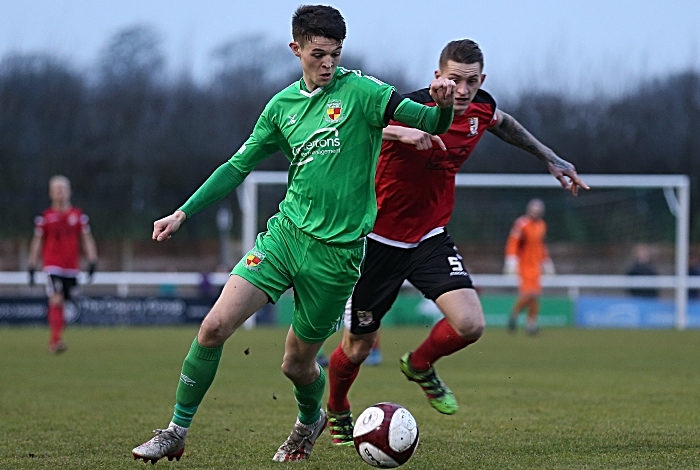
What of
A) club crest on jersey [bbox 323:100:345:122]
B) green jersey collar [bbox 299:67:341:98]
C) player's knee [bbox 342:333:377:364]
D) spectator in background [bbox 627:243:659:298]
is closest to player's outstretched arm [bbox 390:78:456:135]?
club crest on jersey [bbox 323:100:345:122]

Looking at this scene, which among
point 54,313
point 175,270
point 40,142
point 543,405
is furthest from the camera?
point 40,142

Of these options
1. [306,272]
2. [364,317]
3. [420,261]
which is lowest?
[364,317]

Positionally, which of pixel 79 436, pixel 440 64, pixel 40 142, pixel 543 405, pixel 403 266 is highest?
pixel 440 64

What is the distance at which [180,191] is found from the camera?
108 feet

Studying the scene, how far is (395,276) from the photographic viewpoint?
630cm

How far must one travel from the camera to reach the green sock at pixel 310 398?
541 centimetres

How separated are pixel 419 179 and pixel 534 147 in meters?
0.83

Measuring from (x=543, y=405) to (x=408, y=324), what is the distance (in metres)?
13.7

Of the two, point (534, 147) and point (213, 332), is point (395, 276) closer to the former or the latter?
point (534, 147)

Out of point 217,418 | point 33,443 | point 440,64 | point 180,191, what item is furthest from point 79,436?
point 180,191

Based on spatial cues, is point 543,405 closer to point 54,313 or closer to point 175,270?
point 54,313

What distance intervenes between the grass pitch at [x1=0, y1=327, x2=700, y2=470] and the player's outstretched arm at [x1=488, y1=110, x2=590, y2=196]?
1.55 meters

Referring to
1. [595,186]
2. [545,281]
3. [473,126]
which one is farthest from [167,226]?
[595,186]

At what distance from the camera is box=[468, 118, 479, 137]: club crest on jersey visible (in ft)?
20.7
